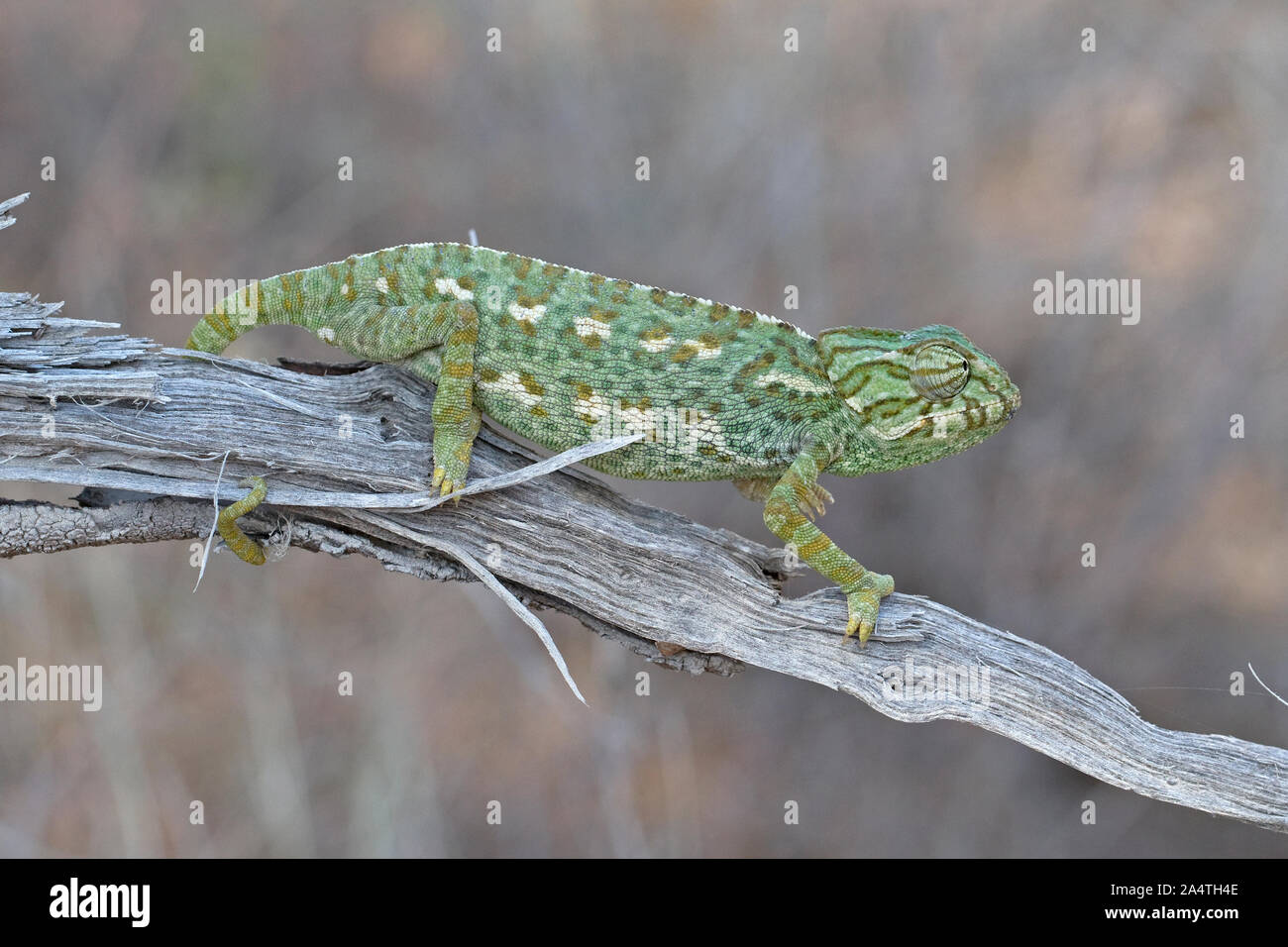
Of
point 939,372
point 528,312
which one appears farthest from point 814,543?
point 528,312

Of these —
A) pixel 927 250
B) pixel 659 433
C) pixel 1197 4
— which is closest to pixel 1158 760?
pixel 659 433

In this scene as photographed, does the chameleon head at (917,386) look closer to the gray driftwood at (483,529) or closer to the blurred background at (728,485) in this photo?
the gray driftwood at (483,529)

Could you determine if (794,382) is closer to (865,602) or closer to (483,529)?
(865,602)

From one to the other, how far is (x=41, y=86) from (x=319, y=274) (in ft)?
16.0

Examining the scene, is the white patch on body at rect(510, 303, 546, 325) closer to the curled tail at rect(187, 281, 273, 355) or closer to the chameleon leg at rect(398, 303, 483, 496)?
the chameleon leg at rect(398, 303, 483, 496)

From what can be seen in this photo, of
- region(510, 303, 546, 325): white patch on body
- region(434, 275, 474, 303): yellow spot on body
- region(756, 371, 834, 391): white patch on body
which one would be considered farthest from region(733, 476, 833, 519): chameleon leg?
region(434, 275, 474, 303): yellow spot on body

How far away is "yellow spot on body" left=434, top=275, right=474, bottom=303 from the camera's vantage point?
3.12 m

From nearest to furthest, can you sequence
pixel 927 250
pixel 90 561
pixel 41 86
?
pixel 90 561 < pixel 927 250 < pixel 41 86

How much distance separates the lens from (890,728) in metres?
6.20

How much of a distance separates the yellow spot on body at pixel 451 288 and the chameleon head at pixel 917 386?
107 cm

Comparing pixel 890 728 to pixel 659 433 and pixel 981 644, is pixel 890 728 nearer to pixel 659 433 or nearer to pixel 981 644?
pixel 981 644

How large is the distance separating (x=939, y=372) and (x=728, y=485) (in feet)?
9.95

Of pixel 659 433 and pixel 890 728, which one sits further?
pixel 890 728

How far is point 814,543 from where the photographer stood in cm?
309
